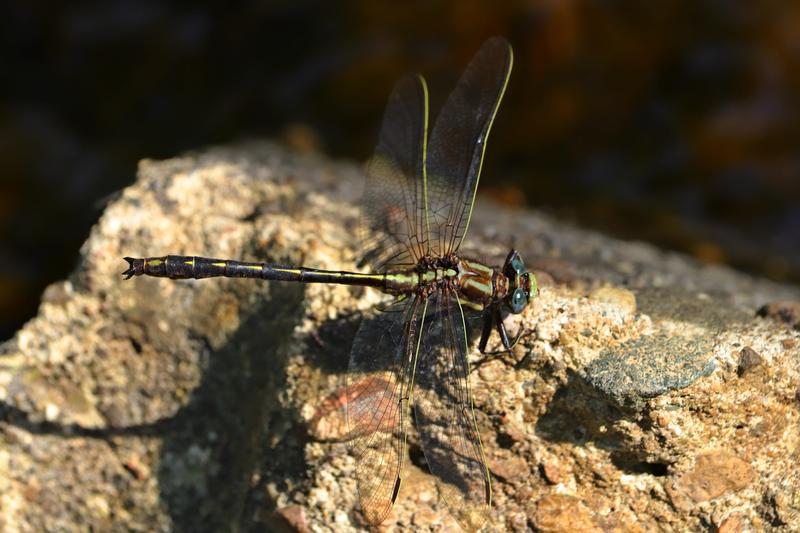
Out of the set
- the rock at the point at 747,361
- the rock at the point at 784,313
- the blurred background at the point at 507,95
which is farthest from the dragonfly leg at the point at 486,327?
the blurred background at the point at 507,95

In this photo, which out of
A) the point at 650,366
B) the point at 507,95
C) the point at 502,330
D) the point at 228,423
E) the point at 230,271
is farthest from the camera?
the point at 507,95

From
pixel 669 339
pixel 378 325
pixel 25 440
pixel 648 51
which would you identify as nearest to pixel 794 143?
pixel 648 51

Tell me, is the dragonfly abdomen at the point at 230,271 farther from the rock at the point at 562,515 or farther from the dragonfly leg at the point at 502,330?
the rock at the point at 562,515

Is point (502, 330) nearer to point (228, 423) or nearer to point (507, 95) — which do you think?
point (228, 423)

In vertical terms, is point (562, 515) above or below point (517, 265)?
below

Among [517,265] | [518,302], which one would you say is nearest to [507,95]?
[517,265]
